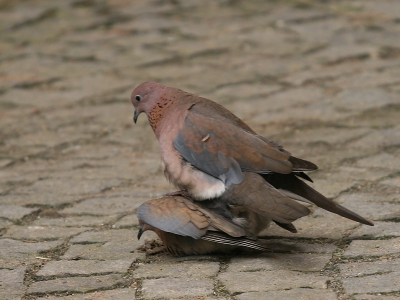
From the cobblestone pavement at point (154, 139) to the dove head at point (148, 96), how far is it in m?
0.67

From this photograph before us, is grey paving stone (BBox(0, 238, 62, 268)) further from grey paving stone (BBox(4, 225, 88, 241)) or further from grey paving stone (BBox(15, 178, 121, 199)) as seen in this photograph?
grey paving stone (BBox(15, 178, 121, 199))

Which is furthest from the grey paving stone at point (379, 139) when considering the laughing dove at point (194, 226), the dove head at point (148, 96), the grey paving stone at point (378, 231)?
the laughing dove at point (194, 226)

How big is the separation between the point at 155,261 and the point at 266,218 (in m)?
0.61

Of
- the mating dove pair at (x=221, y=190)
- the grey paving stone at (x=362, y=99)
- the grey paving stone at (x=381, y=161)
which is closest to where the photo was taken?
the mating dove pair at (x=221, y=190)

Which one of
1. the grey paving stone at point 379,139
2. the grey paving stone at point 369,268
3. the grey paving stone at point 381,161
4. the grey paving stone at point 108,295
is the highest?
the grey paving stone at point 108,295

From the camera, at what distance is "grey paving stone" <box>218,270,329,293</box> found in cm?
320

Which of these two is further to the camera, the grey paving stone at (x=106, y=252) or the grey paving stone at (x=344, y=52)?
the grey paving stone at (x=344, y=52)

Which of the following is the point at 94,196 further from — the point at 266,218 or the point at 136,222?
the point at 266,218

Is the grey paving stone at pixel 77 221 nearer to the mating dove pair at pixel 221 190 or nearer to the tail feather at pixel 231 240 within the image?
the mating dove pair at pixel 221 190

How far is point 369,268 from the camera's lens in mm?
3334

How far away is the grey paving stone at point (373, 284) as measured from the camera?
3082 mm

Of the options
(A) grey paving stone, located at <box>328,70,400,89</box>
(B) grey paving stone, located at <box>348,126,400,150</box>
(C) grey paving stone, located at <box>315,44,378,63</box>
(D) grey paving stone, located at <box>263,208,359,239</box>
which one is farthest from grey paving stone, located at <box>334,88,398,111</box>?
(D) grey paving stone, located at <box>263,208,359,239</box>

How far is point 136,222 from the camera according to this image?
4.30 metres

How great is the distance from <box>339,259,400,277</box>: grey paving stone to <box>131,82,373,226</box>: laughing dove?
261 millimetres
